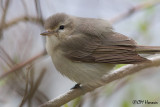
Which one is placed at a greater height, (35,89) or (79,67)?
(79,67)

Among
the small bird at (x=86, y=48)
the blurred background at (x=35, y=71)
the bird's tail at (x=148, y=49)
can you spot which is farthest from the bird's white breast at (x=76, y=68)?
the bird's tail at (x=148, y=49)

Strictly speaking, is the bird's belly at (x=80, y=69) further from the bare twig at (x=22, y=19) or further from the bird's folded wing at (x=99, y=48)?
the bare twig at (x=22, y=19)

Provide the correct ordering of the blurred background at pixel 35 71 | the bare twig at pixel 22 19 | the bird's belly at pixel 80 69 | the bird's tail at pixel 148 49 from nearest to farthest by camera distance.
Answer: the blurred background at pixel 35 71
the bird's tail at pixel 148 49
the bird's belly at pixel 80 69
the bare twig at pixel 22 19

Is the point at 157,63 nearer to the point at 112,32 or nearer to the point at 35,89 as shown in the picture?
the point at 112,32

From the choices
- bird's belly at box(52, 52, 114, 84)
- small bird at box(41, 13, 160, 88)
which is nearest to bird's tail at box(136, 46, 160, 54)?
small bird at box(41, 13, 160, 88)

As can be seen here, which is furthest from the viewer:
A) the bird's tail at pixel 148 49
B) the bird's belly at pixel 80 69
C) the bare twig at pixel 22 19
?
the bare twig at pixel 22 19

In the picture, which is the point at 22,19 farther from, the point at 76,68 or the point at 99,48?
the point at 99,48

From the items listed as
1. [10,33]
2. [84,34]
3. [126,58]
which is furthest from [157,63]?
[10,33]
